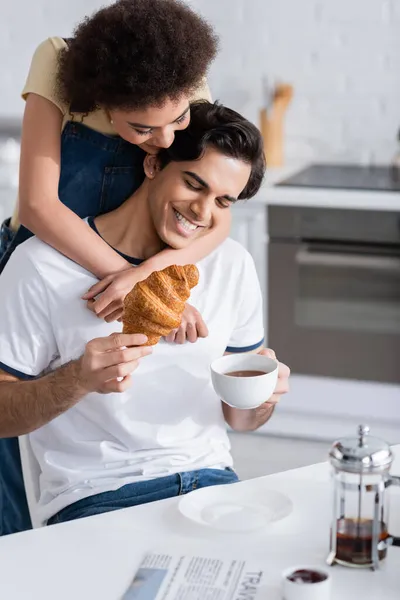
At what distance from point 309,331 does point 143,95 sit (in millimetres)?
2150

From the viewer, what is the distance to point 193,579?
142 centimetres

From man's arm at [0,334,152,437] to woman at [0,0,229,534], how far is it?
198 mm

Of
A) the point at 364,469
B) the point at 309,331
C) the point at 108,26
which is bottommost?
the point at 309,331

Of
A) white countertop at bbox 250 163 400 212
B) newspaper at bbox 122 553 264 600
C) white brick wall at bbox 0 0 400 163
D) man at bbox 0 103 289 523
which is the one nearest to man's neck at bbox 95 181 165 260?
man at bbox 0 103 289 523

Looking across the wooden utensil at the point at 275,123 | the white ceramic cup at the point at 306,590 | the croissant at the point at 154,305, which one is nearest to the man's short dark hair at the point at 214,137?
the croissant at the point at 154,305

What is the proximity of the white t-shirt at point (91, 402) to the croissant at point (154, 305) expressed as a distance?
0.26m

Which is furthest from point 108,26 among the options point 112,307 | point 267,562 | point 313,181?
point 313,181

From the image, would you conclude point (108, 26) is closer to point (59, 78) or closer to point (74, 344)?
point (59, 78)

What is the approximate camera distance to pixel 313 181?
12.4 feet

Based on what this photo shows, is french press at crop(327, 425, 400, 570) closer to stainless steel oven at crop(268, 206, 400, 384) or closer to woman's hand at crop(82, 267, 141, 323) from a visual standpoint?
woman's hand at crop(82, 267, 141, 323)

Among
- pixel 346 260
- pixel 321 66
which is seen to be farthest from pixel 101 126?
pixel 321 66

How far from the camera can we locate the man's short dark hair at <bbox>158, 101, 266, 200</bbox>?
197 cm

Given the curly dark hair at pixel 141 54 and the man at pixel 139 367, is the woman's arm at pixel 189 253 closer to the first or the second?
the man at pixel 139 367

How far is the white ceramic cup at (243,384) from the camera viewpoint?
1646 millimetres
